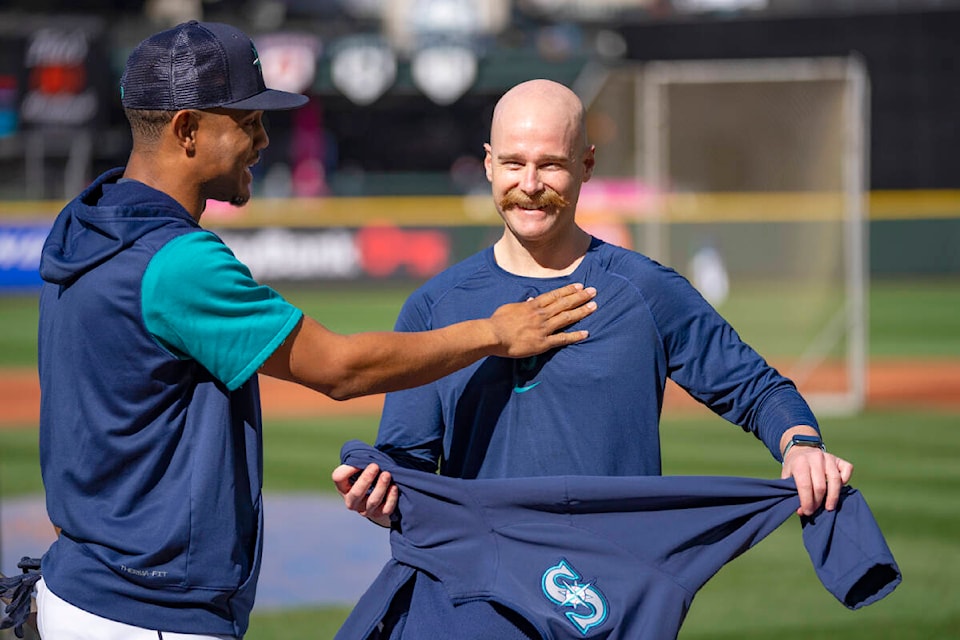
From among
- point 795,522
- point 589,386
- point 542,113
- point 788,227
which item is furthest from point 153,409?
point 788,227

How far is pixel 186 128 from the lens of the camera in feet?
9.26

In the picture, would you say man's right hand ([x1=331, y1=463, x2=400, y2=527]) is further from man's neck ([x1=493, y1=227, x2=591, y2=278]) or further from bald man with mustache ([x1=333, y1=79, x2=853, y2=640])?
man's neck ([x1=493, y1=227, x2=591, y2=278])

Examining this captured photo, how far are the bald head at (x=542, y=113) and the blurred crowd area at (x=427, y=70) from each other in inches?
784

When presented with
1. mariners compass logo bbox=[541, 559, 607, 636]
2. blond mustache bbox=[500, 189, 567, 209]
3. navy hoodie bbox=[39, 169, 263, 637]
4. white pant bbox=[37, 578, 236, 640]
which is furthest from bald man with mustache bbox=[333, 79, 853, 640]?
white pant bbox=[37, 578, 236, 640]

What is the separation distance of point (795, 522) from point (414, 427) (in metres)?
5.97

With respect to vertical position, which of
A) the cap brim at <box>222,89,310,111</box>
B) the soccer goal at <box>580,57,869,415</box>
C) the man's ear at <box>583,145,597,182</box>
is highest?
the cap brim at <box>222,89,310,111</box>

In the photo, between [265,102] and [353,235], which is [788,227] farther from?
[353,235]

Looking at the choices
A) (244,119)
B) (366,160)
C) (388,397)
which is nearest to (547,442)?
(388,397)

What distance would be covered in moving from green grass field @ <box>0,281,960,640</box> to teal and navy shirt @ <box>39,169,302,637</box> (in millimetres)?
3395

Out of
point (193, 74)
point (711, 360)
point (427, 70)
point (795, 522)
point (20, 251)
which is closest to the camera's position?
point (193, 74)

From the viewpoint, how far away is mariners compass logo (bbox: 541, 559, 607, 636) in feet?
9.48

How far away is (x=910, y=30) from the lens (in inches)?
1020

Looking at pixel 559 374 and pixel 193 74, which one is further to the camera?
pixel 559 374

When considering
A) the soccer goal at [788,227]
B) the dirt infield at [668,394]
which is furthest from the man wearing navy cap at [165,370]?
the soccer goal at [788,227]
